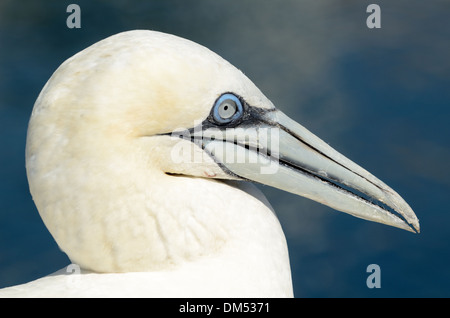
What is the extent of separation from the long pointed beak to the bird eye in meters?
0.06

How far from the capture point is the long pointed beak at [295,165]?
3520 millimetres

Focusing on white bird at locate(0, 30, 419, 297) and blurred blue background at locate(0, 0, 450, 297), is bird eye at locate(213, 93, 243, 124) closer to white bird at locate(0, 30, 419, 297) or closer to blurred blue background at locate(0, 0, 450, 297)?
white bird at locate(0, 30, 419, 297)

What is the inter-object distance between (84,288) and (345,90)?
225 inches

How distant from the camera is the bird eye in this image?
3408 mm

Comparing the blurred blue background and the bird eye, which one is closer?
the bird eye

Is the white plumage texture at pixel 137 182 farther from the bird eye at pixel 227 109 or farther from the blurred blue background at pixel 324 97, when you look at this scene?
the blurred blue background at pixel 324 97

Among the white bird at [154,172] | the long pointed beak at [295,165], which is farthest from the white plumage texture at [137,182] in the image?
the long pointed beak at [295,165]

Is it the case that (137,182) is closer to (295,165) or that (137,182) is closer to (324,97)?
(295,165)

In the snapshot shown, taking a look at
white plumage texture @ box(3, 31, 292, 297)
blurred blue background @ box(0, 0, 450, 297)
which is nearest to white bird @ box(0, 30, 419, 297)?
white plumage texture @ box(3, 31, 292, 297)

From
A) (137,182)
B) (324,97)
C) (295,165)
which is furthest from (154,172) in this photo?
(324,97)

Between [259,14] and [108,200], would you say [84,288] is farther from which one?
[259,14]

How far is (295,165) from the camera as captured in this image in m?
3.63

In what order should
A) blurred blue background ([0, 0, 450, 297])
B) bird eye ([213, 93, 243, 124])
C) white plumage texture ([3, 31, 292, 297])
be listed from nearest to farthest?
white plumage texture ([3, 31, 292, 297]) → bird eye ([213, 93, 243, 124]) → blurred blue background ([0, 0, 450, 297])

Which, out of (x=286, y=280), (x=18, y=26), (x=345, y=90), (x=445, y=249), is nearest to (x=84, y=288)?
(x=286, y=280)
